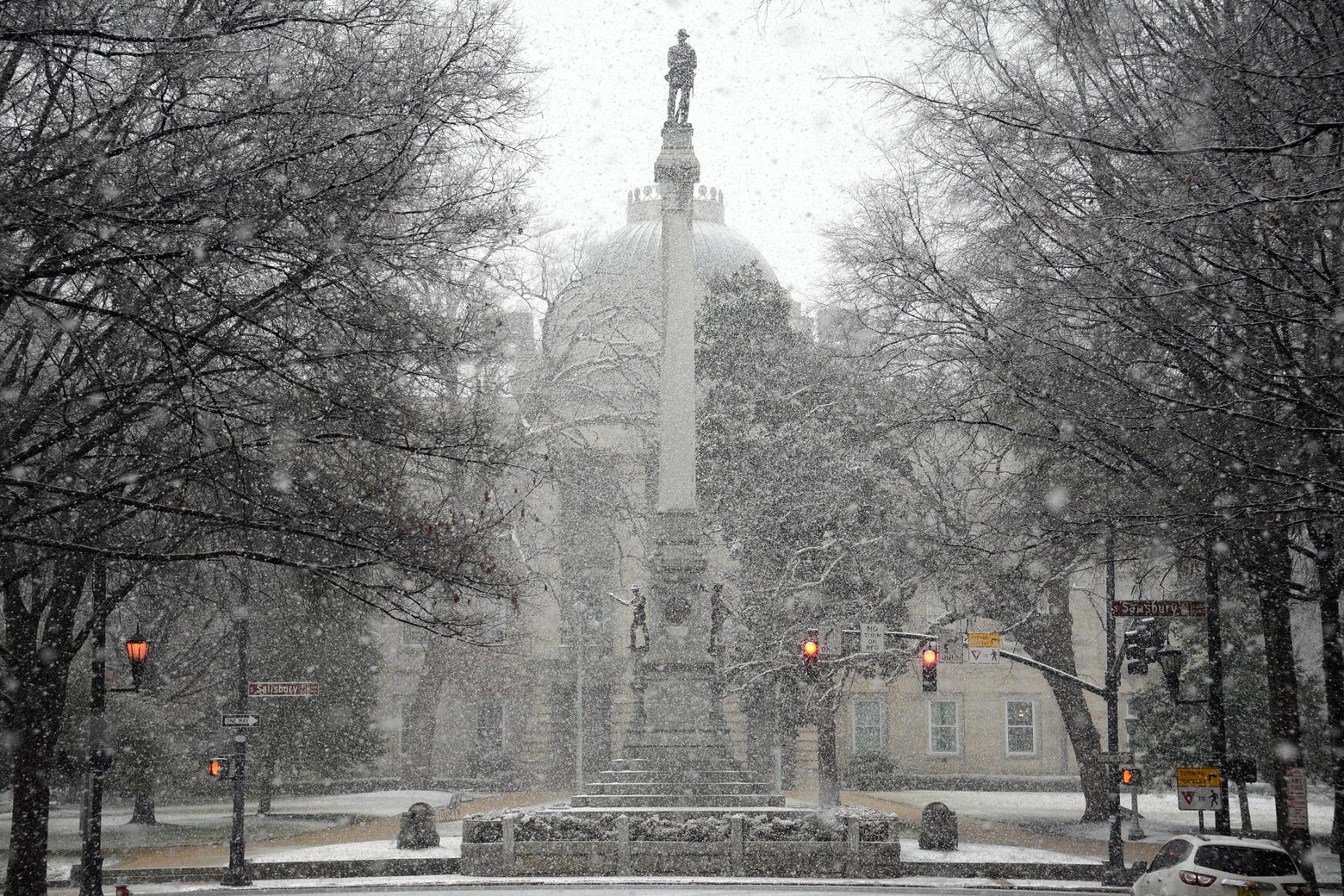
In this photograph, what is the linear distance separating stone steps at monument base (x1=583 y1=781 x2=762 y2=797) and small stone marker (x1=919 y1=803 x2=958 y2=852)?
12.2 feet

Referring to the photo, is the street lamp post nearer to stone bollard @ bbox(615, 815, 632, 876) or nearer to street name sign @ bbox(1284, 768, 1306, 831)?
stone bollard @ bbox(615, 815, 632, 876)

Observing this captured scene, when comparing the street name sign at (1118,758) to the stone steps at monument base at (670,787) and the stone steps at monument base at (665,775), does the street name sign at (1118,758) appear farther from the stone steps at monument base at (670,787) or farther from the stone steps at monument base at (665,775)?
the stone steps at monument base at (665,775)

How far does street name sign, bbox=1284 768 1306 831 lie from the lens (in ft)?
59.1

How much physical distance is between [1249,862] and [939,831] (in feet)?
41.1

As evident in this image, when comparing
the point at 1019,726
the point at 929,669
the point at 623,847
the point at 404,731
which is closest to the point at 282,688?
the point at 623,847

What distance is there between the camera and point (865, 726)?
5369cm

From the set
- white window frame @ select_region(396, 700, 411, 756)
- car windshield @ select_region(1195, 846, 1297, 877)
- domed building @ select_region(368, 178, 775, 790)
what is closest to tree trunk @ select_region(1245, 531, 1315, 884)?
car windshield @ select_region(1195, 846, 1297, 877)

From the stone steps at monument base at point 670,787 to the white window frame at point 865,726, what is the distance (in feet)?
89.9

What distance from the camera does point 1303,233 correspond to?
35.9ft

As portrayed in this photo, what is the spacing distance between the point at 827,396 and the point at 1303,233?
26621 millimetres

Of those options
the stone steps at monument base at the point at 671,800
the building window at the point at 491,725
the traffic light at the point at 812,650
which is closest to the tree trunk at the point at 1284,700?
the traffic light at the point at 812,650

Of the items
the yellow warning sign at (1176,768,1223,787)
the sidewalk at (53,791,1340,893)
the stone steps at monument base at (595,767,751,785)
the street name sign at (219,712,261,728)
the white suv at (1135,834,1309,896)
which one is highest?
the street name sign at (219,712,261,728)

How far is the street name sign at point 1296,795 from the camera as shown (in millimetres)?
18000

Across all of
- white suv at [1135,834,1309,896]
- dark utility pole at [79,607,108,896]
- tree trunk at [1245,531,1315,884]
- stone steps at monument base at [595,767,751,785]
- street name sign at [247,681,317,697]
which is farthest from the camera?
stone steps at monument base at [595,767,751,785]
